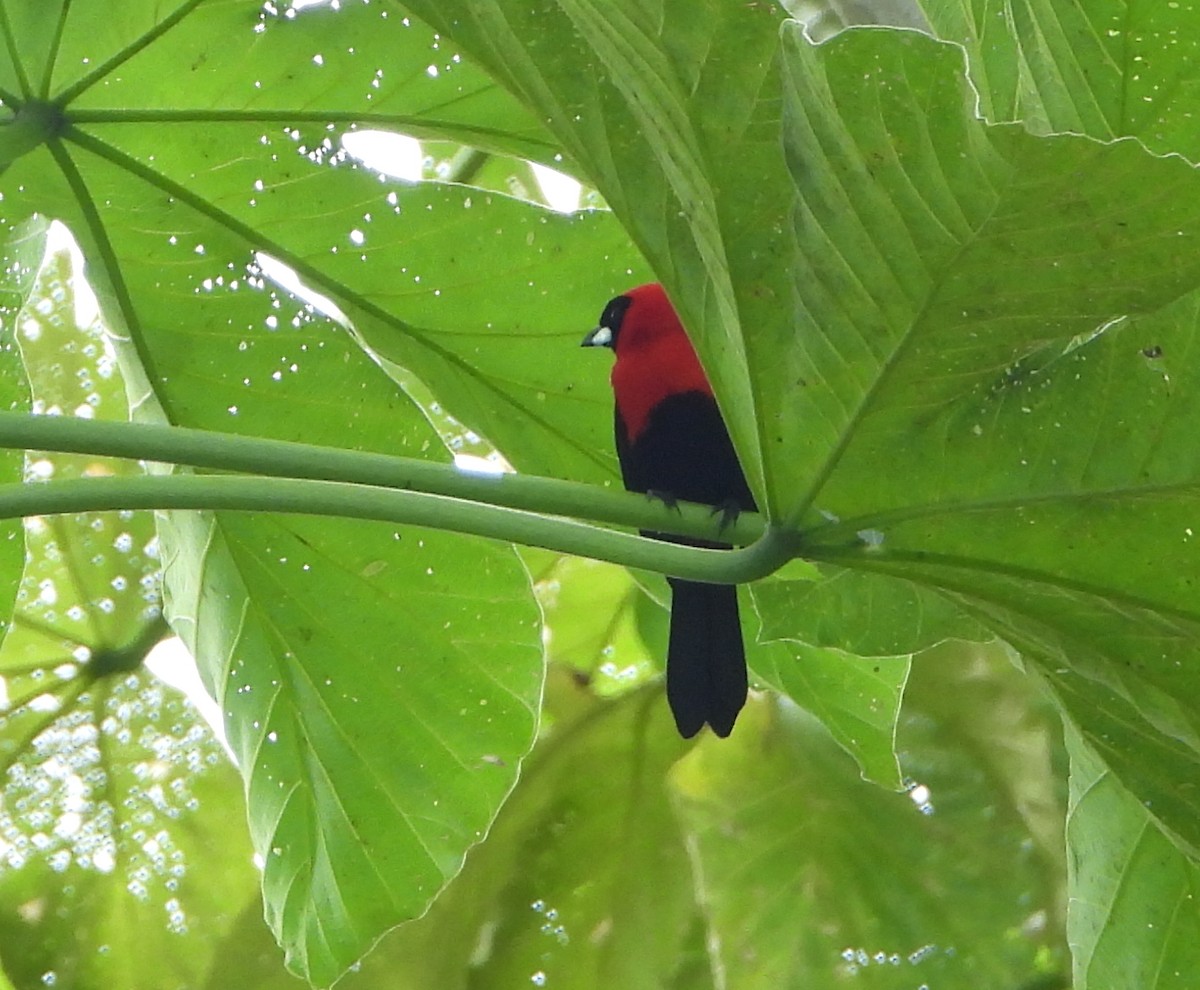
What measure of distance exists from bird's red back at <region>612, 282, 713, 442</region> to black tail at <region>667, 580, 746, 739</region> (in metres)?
0.19

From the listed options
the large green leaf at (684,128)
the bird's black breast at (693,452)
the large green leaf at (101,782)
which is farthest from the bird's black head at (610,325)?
the large green leaf at (101,782)

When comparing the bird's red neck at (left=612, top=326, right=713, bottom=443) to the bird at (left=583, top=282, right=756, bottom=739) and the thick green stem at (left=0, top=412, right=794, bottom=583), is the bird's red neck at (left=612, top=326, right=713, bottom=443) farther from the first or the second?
the thick green stem at (left=0, top=412, right=794, bottom=583)

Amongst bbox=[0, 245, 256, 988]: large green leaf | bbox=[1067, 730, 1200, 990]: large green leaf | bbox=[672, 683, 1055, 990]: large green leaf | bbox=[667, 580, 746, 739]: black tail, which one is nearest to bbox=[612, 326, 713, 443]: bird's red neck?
bbox=[667, 580, 746, 739]: black tail

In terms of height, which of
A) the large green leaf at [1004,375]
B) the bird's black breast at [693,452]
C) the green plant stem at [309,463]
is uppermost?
the bird's black breast at [693,452]

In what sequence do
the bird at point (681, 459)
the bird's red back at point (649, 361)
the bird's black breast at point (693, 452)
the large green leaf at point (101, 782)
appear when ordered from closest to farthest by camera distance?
the bird at point (681, 459) → the bird's red back at point (649, 361) → the bird's black breast at point (693, 452) → the large green leaf at point (101, 782)

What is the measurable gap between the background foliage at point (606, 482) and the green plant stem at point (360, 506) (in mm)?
95

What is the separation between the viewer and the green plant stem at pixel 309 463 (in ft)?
2.85

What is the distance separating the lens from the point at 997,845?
5.84ft

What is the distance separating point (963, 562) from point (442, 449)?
0.59 m

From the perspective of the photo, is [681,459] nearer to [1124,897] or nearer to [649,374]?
[649,374]

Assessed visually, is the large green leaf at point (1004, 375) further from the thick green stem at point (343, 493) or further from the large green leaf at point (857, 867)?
the large green leaf at point (857, 867)

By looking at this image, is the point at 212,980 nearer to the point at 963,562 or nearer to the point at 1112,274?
the point at 963,562

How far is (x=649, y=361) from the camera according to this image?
187 cm

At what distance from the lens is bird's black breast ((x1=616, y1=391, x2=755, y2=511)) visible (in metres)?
1.83
